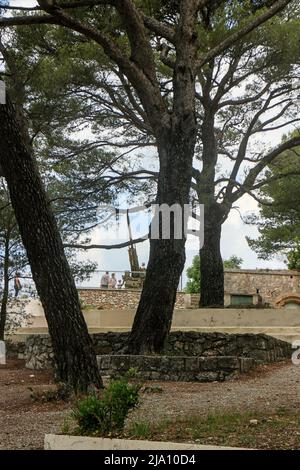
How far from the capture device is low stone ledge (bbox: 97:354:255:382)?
10.0 m

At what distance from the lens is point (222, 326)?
13.9 metres

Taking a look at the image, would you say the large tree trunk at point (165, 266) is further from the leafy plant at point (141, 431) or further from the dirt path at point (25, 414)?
the leafy plant at point (141, 431)

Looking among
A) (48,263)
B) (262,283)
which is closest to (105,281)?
(262,283)

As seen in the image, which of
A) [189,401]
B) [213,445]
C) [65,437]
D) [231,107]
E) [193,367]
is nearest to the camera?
[213,445]

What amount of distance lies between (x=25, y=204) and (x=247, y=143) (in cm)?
1040

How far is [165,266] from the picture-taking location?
10.7 meters

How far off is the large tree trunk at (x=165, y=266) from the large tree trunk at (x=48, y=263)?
2.43 meters

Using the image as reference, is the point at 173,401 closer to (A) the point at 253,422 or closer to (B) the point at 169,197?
(A) the point at 253,422

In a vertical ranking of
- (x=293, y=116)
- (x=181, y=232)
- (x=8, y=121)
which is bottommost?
(x=181, y=232)

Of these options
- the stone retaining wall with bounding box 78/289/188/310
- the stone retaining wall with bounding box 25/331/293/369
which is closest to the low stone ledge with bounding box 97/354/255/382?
the stone retaining wall with bounding box 25/331/293/369

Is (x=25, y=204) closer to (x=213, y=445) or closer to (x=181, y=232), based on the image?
(x=181, y=232)

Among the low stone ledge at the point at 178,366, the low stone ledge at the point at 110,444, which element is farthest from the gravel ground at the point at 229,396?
the low stone ledge at the point at 110,444

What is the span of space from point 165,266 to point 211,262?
5914 millimetres

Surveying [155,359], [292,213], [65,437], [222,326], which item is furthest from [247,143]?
[65,437]
